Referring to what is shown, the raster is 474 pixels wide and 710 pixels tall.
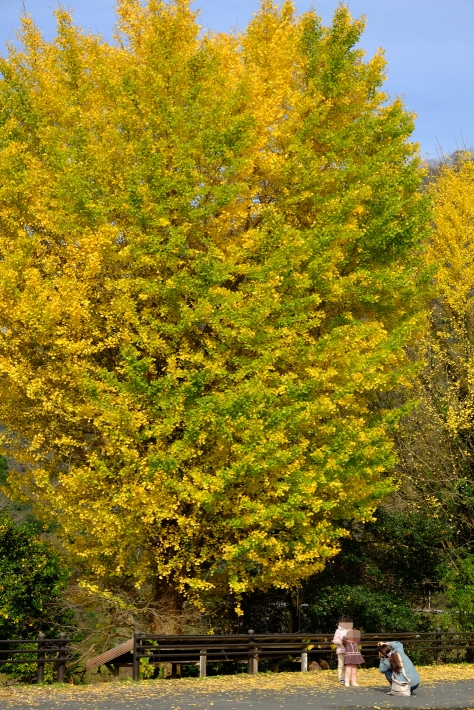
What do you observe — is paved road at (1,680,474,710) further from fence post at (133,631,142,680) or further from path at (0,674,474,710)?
fence post at (133,631,142,680)

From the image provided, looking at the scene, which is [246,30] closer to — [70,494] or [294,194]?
[294,194]

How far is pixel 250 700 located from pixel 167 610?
183 inches

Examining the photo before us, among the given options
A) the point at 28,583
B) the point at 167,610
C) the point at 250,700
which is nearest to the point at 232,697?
the point at 250,700

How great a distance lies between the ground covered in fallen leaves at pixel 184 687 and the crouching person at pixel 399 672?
3.62 feet

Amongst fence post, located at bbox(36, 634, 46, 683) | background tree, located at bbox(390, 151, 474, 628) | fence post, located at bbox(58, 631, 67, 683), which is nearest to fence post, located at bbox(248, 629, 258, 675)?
fence post, located at bbox(58, 631, 67, 683)

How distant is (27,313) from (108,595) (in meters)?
5.25

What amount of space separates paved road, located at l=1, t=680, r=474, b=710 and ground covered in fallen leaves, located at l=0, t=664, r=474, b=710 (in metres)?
0.01

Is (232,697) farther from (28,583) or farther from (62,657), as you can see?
(28,583)

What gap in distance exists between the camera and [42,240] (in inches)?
612

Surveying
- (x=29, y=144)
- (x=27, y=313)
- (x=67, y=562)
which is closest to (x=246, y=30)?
(x=29, y=144)

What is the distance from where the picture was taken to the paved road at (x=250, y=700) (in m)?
9.96

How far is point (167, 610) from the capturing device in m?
15.2

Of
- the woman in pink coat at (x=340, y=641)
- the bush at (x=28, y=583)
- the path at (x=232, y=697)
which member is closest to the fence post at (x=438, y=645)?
the path at (x=232, y=697)

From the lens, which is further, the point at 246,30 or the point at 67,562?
the point at 246,30
